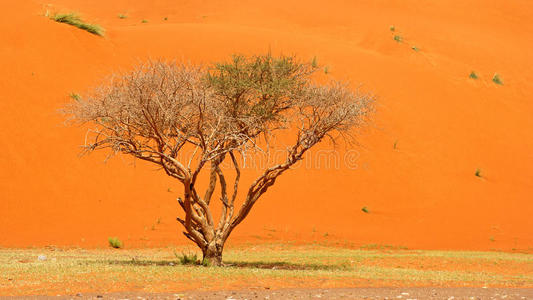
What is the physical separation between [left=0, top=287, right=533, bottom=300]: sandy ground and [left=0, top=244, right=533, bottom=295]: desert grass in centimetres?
54

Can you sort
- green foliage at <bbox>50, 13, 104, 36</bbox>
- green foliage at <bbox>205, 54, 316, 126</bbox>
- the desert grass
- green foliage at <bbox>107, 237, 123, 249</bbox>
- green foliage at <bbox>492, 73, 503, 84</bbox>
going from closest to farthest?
the desert grass < green foliage at <bbox>205, 54, 316, 126</bbox> < green foliage at <bbox>107, 237, 123, 249</bbox> < green foliage at <bbox>50, 13, 104, 36</bbox> < green foliage at <bbox>492, 73, 503, 84</bbox>

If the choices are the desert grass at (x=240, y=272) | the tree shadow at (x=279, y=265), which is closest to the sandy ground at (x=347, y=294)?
the desert grass at (x=240, y=272)

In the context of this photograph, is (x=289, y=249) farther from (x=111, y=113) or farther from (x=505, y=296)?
(x=505, y=296)

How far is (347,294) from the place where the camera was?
35.2ft

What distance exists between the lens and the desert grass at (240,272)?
10859 mm

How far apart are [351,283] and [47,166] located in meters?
16.4

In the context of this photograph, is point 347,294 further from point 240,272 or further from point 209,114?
point 209,114

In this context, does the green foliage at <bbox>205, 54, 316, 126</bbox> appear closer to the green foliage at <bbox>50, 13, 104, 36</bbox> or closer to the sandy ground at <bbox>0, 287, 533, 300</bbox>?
the sandy ground at <bbox>0, 287, 533, 300</bbox>

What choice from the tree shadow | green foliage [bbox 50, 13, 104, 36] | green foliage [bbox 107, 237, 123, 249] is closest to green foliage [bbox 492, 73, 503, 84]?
green foliage [bbox 50, 13, 104, 36]

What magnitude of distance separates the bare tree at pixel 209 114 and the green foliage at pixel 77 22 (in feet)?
60.1

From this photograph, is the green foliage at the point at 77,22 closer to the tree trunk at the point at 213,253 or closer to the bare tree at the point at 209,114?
the bare tree at the point at 209,114

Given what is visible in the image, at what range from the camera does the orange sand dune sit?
24.0 meters

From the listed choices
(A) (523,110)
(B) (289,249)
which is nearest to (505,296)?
(B) (289,249)

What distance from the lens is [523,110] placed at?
37875 millimetres
